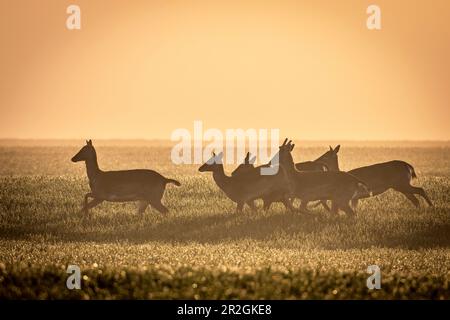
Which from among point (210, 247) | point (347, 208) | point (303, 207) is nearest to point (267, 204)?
point (303, 207)

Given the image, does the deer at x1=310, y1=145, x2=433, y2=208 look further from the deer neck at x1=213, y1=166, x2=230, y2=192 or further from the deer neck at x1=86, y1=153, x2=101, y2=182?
the deer neck at x1=86, y1=153, x2=101, y2=182

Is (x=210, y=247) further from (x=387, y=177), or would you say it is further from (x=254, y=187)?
(x=387, y=177)

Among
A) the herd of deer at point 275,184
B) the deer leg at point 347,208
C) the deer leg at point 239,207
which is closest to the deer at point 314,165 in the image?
the herd of deer at point 275,184

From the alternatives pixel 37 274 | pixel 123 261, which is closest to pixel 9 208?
pixel 123 261

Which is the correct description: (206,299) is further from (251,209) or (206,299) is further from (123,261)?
(251,209)

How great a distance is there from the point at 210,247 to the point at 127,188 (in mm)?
6133

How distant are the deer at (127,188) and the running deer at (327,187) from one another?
385cm

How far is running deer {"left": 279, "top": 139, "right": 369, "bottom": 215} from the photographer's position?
27172 millimetres

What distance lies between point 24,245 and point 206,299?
31.2ft

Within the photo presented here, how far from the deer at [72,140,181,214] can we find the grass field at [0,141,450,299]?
1.49ft

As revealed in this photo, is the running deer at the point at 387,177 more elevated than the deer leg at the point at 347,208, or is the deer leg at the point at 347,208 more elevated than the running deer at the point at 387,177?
the running deer at the point at 387,177

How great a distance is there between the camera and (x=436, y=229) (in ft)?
89.0

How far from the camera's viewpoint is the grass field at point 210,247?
15.7m

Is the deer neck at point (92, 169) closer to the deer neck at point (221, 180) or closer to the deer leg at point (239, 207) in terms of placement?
the deer neck at point (221, 180)
